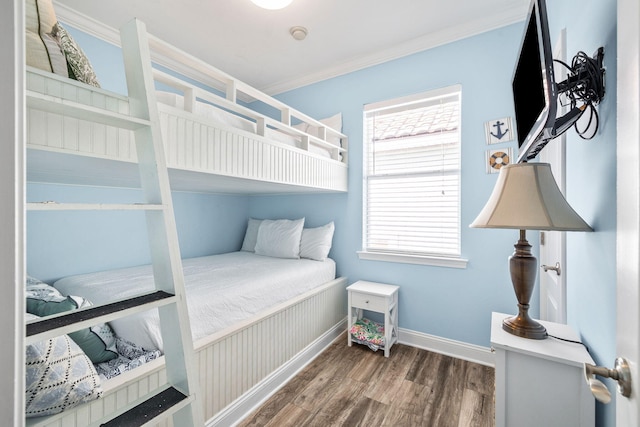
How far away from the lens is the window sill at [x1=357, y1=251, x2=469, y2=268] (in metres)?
2.31

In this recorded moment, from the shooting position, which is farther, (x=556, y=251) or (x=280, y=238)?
(x=280, y=238)

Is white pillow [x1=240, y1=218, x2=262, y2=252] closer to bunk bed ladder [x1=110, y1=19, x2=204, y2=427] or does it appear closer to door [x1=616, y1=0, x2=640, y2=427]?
bunk bed ladder [x1=110, y1=19, x2=204, y2=427]

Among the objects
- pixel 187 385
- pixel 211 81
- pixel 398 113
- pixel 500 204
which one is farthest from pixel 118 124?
pixel 211 81

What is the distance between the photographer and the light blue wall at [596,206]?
0.80 meters

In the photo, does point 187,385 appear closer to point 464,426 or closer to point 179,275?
point 179,275

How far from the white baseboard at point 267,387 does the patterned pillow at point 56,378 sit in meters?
0.78

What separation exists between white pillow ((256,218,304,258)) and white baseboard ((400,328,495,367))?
1.29m

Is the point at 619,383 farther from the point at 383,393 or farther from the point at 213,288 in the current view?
the point at 213,288

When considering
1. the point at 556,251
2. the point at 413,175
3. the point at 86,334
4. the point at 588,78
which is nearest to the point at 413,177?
the point at 413,175

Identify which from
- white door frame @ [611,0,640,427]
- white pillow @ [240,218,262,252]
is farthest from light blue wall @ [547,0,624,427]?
white pillow @ [240,218,262,252]

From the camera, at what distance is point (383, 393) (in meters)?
1.83

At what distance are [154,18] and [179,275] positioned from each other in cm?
238

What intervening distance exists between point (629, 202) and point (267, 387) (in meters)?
1.99

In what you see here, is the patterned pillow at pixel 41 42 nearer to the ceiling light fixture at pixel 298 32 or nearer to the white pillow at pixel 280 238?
the ceiling light fixture at pixel 298 32
